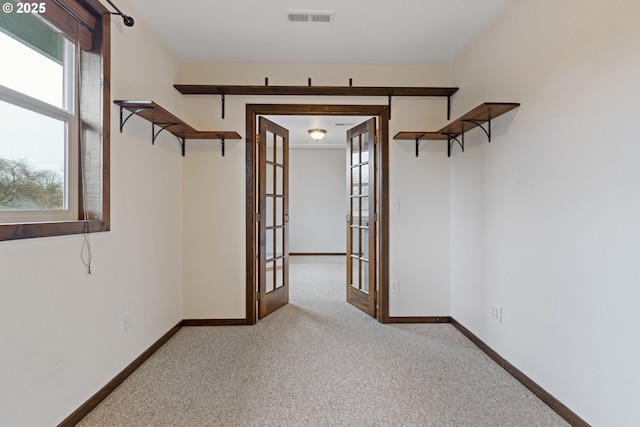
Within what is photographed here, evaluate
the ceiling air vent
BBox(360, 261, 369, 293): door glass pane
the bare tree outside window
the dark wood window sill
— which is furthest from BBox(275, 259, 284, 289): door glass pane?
the ceiling air vent

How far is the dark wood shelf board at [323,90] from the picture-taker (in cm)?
301

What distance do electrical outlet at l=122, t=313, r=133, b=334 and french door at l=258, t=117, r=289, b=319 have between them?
121cm

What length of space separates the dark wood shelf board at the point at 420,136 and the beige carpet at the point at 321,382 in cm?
182

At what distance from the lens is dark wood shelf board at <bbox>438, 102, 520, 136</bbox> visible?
2.03 m

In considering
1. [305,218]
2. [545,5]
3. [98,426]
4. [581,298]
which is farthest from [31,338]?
[305,218]

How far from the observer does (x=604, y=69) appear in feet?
4.87

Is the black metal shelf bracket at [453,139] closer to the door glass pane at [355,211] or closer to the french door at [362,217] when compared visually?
the french door at [362,217]

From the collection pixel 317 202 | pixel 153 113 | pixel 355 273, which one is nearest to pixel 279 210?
pixel 355 273

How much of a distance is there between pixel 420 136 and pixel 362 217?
3.48 ft

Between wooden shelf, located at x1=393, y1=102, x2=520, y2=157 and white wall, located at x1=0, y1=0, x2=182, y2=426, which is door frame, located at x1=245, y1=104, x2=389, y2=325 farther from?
white wall, located at x1=0, y1=0, x2=182, y2=426

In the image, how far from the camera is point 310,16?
7.66 ft

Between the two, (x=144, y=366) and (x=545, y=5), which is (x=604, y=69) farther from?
(x=144, y=366)

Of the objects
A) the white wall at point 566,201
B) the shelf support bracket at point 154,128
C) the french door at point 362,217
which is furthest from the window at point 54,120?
the white wall at point 566,201

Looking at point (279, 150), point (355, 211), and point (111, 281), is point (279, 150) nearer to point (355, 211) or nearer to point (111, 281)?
point (355, 211)
